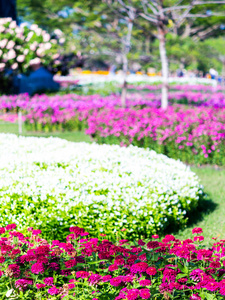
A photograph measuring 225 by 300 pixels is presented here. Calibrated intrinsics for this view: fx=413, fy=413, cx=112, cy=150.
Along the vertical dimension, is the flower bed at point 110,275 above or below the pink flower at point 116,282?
below

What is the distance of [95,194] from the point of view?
5.29m

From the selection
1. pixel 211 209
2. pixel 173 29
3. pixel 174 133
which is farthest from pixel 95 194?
pixel 173 29

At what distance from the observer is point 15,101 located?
17688 mm

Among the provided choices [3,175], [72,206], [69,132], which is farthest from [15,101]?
[72,206]

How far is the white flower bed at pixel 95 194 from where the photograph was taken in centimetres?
496

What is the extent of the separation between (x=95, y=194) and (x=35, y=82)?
2081 cm

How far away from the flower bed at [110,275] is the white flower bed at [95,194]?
3.98 feet

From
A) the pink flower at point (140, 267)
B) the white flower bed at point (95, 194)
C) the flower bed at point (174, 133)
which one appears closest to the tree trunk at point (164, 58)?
the flower bed at point (174, 133)

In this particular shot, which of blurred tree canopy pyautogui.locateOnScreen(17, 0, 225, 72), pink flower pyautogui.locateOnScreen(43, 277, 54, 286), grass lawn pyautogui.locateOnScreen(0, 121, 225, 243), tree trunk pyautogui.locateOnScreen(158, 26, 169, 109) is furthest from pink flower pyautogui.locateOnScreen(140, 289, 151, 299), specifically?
blurred tree canopy pyautogui.locateOnScreen(17, 0, 225, 72)

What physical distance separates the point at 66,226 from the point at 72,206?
0.81 ft

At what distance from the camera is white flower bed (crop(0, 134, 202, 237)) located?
195 inches

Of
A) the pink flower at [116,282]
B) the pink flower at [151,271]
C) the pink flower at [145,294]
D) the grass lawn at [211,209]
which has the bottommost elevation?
the grass lawn at [211,209]

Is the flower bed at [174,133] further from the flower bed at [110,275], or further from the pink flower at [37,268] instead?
the pink flower at [37,268]

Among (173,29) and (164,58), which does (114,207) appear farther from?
(173,29)
